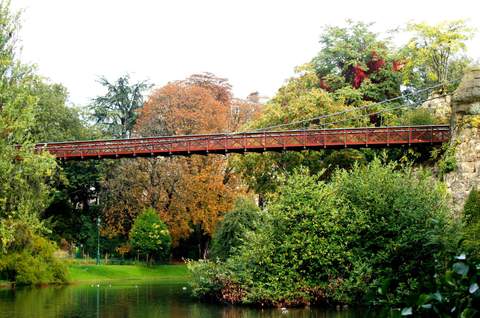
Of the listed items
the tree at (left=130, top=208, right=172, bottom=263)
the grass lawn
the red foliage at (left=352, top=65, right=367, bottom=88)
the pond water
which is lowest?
the grass lawn

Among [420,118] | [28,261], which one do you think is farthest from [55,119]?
[420,118]

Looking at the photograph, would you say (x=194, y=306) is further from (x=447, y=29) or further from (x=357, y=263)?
(x=447, y=29)

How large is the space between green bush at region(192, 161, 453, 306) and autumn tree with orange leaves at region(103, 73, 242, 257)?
76.2 ft

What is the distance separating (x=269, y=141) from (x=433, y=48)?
14.0 m

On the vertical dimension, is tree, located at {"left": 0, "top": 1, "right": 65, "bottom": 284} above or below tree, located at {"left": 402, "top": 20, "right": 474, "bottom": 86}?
below

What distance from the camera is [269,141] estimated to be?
32.8 metres

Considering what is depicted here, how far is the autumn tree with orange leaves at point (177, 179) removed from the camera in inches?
1855

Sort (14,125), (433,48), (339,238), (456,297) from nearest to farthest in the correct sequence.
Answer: (456,297), (14,125), (339,238), (433,48)

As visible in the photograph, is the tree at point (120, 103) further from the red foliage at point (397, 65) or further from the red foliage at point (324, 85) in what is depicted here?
the red foliage at point (397, 65)

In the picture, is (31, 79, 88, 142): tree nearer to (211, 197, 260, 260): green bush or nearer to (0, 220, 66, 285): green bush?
(0, 220, 66, 285): green bush

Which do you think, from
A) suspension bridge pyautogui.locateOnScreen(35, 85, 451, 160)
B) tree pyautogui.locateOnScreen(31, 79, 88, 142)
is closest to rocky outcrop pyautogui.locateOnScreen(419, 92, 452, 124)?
suspension bridge pyautogui.locateOnScreen(35, 85, 451, 160)

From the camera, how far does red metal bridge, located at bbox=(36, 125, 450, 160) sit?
30875mm

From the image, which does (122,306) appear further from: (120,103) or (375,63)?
(120,103)

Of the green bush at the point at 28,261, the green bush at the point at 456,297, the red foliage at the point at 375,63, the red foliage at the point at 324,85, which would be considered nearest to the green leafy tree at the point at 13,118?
the green bush at the point at 28,261
